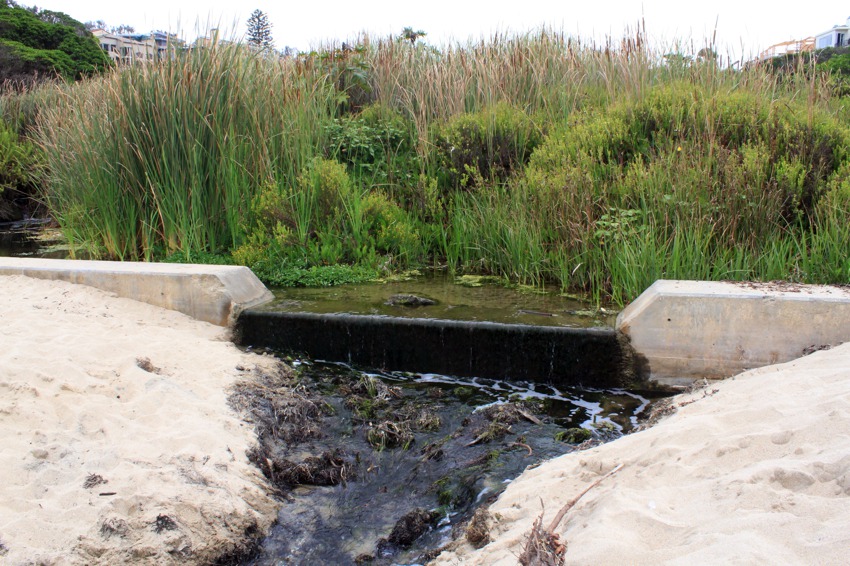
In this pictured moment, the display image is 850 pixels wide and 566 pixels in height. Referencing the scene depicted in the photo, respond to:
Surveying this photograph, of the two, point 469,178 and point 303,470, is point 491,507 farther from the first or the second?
point 469,178

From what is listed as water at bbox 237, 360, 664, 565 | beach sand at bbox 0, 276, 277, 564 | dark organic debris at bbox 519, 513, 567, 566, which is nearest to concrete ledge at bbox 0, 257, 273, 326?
beach sand at bbox 0, 276, 277, 564

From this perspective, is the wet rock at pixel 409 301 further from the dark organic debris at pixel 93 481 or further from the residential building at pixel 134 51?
the residential building at pixel 134 51

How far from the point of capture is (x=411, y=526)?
315 centimetres

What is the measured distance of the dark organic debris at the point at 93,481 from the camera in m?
3.01

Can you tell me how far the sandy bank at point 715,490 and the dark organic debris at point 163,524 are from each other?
116cm

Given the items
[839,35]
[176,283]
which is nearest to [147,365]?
[176,283]

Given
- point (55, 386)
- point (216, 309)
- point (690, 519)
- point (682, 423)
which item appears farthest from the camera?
point (216, 309)

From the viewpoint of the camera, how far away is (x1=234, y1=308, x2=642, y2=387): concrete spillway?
4836 millimetres

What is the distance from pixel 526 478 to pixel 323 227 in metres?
4.46

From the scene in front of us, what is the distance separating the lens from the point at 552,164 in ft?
24.5

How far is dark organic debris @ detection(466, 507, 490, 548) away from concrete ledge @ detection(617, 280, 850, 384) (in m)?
2.32

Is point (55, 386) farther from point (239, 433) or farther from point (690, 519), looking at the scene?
point (690, 519)

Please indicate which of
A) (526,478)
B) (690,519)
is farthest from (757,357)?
(690,519)

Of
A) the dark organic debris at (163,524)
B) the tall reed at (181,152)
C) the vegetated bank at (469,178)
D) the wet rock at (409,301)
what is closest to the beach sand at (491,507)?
the dark organic debris at (163,524)
